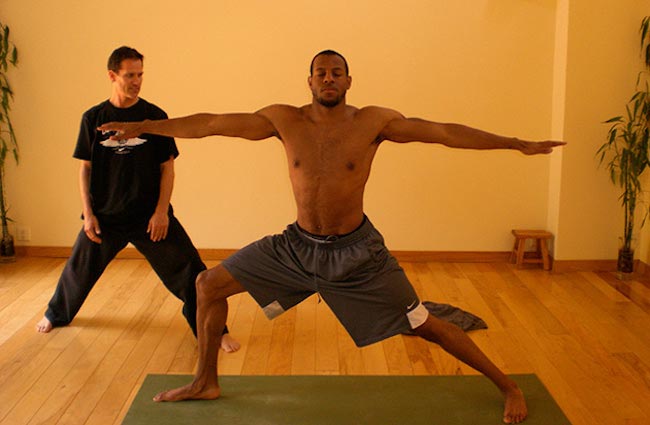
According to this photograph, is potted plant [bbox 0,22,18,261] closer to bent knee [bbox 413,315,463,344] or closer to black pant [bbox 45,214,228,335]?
black pant [bbox 45,214,228,335]

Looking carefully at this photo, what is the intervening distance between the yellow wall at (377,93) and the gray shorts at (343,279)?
209 centimetres

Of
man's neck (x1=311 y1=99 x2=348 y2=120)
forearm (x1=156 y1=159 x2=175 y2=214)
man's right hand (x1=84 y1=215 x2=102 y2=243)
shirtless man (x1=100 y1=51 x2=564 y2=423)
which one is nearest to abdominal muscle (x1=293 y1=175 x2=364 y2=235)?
shirtless man (x1=100 y1=51 x2=564 y2=423)

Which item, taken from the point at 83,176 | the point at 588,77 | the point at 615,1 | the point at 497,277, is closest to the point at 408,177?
the point at 497,277

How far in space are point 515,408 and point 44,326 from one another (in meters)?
2.30

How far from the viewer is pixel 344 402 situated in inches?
127

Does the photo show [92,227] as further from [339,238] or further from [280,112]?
[339,238]

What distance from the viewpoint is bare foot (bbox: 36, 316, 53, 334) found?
400 centimetres

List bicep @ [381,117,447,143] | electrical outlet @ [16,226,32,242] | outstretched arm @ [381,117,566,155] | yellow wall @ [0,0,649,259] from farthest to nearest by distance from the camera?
electrical outlet @ [16,226,32,242], yellow wall @ [0,0,649,259], bicep @ [381,117,447,143], outstretched arm @ [381,117,566,155]

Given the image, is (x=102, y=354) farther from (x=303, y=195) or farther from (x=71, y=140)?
(x=71, y=140)

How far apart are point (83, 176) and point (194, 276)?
2.29 feet

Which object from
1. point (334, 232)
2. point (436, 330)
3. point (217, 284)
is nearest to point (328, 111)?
point (334, 232)

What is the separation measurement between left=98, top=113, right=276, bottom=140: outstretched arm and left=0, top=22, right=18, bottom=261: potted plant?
2309mm

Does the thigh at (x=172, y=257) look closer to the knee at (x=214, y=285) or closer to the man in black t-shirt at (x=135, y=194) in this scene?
the man in black t-shirt at (x=135, y=194)

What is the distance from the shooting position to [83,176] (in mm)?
3818
